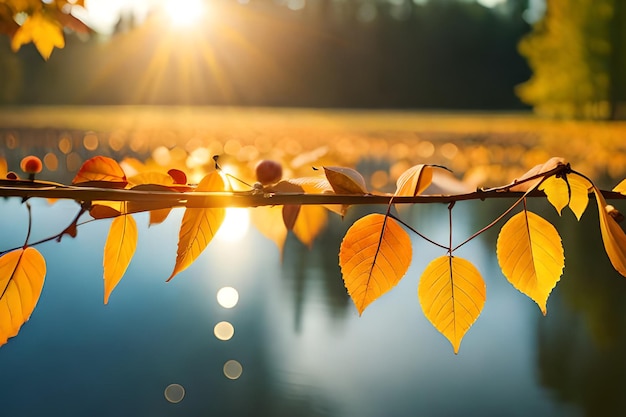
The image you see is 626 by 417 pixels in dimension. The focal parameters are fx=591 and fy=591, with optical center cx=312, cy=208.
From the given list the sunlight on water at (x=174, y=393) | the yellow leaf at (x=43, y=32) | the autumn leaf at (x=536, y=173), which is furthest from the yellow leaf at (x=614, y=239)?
the sunlight on water at (x=174, y=393)

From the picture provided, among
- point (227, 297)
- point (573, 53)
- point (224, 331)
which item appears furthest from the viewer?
point (573, 53)

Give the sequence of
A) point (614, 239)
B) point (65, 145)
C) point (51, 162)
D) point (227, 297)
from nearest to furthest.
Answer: point (614, 239), point (227, 297), point (51, 162), point (65, 145)

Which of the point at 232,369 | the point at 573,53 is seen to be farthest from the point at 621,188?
the point at 573,53

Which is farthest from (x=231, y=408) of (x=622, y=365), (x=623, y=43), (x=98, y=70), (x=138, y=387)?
(x=98, y=70)

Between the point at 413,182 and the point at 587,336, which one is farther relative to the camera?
the point at 587,336

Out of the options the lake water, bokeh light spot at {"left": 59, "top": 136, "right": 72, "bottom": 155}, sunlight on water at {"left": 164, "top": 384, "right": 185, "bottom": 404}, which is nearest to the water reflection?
the lake water

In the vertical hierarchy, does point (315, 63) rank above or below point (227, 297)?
above

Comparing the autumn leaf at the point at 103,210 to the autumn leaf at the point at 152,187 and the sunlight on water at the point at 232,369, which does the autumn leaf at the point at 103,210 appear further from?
the sunlight on water at the point at 232,369

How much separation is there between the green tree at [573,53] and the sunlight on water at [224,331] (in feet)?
29.3

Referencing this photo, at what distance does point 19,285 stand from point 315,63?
1412 centimetres

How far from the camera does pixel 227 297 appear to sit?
1.84 m

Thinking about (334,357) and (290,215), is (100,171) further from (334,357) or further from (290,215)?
(334,357)

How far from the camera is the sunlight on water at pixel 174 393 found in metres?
1.36

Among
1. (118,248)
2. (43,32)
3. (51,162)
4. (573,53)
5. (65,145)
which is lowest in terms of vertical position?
(118,248)
